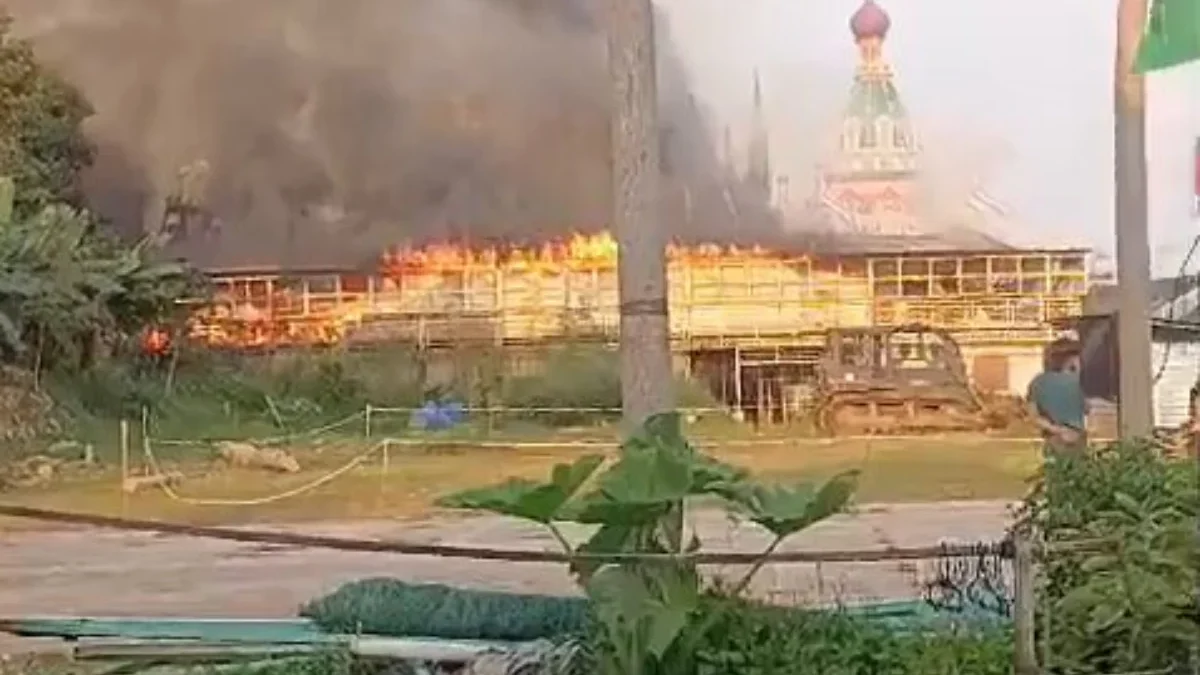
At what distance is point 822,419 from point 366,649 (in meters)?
1.92

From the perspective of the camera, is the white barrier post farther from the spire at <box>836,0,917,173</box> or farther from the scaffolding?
the spire at <box>836,0,917,173</box>

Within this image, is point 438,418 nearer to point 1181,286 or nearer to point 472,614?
point 472,614

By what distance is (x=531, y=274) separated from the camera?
19.0 feet

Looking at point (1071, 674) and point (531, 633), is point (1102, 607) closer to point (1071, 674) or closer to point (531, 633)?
point (1071, 674)

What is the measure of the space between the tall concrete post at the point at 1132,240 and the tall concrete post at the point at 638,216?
1509mm

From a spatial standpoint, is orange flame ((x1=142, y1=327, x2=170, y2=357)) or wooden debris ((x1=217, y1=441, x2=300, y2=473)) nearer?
wooden debris ((x1=217, y1=441, x2=300, y2=473))

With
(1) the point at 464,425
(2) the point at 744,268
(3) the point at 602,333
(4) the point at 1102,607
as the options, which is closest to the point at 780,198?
(2) the point at 744,268

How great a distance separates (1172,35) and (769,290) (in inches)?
83.3

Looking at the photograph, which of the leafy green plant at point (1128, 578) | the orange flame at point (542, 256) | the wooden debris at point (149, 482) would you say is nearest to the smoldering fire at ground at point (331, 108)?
the orange flame at point (542, 256)

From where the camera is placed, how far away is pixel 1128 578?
295 centimetres

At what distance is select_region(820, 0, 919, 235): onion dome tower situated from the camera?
5719mm

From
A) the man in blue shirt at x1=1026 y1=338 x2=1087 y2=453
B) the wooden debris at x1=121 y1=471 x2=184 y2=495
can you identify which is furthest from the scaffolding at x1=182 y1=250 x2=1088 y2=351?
the wooden debris at x1=121 y1=471 x2=184 y2=495

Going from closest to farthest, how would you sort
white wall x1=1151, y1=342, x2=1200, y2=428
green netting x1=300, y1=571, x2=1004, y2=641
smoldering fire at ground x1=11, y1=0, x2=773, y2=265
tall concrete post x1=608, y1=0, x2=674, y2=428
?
tall concrete post x1=608, y1=0, x2=674, y2=428, green netting x1=300, y1=571, x2=1004, y2=641, white wall x1=1151, y1=342, x2=1200, y2=428, smoldering fire at ground x1=11, y1=0, x2=773, y2=265

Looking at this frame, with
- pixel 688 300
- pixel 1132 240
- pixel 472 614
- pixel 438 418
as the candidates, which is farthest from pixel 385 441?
pixel 1132 240
